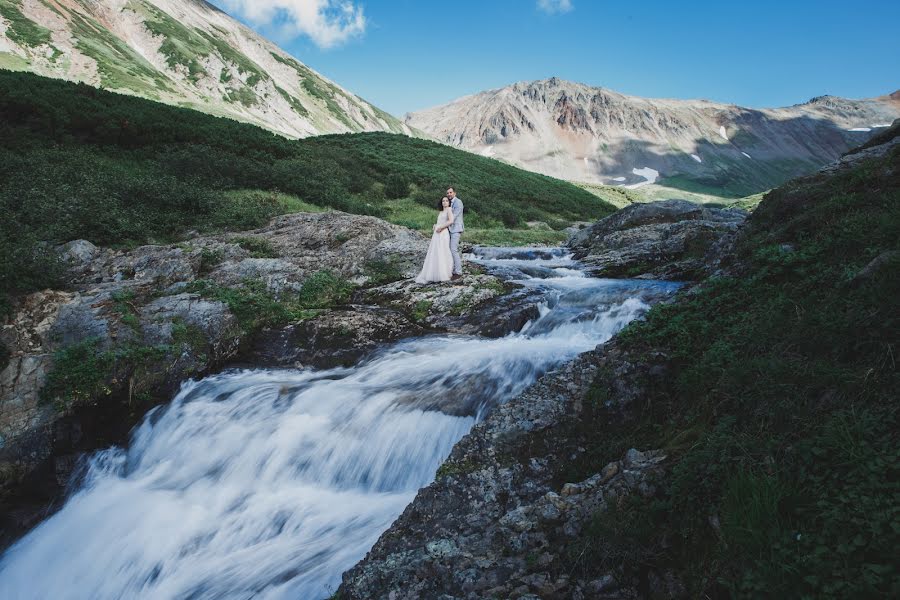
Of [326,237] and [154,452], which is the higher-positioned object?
[326,237]

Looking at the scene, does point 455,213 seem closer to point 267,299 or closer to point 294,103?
point 267,299

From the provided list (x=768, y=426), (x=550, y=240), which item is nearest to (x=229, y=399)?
(x=768, y=426)

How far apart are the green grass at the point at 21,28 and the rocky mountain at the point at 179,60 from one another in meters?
0.15

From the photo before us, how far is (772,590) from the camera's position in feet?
7.52

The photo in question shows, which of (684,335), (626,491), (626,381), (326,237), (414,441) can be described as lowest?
(414,441)

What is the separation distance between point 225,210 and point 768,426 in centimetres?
2050

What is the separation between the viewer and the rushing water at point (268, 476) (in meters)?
5.86

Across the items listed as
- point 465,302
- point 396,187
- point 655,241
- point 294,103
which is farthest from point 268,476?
point 294,103

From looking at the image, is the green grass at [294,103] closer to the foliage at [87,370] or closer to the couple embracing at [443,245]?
the couple embracing at [443,245]

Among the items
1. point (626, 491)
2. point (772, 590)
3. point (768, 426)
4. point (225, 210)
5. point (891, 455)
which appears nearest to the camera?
point (772, 590)

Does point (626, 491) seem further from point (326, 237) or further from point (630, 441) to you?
point (326, 237)

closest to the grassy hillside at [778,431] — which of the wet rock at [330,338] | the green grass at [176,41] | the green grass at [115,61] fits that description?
the wet rock at [330,338]

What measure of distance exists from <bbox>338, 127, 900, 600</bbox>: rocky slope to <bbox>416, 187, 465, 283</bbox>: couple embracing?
8196mm

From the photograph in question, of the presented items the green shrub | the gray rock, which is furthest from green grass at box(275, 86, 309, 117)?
the gray rock
